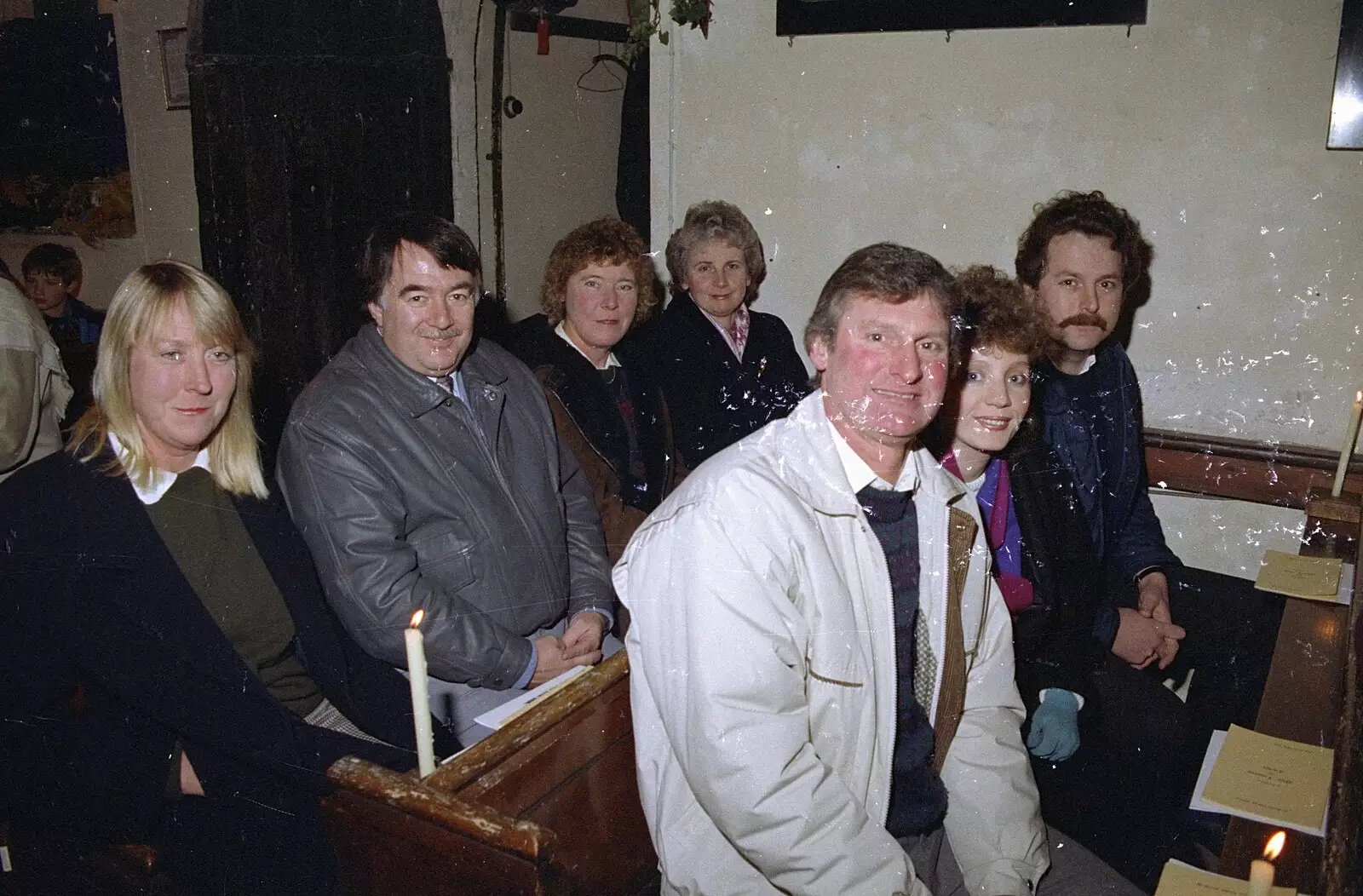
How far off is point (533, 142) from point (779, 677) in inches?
224

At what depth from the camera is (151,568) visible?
2.02 meters

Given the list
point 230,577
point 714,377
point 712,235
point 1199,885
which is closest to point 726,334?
point 714,377

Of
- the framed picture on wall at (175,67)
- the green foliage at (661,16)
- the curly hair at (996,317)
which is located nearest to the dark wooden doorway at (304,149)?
the framed picture on wall at (175,67)

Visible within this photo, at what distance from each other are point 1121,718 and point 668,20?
344 cm

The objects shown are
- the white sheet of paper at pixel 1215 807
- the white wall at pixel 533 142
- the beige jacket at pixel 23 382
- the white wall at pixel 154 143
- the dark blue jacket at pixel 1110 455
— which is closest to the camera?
the white sheet of paper at pixel 1215 807

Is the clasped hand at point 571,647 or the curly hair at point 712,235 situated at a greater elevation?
the curly hair at point 712,235

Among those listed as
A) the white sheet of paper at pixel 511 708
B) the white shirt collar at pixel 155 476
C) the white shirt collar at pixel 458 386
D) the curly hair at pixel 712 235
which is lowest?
the white sheet of paper at pixel 511 708

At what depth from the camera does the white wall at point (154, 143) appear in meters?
4.61

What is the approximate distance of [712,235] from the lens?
3.96 m

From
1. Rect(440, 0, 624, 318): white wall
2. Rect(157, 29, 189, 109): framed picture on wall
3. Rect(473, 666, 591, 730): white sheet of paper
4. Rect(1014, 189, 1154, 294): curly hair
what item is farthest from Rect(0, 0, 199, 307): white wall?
Rect(1014, 189, 1154, 294): curly hair

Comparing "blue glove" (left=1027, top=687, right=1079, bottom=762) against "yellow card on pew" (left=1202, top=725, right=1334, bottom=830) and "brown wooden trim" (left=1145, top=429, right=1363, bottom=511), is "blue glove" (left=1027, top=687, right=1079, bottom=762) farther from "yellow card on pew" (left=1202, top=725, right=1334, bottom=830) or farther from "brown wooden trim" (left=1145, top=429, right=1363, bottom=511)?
"brown wooden trim" (left=1145, top=429, right=1363, bottom=511)

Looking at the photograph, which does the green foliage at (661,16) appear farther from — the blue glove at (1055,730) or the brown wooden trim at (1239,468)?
the blue glove at (1055,730)

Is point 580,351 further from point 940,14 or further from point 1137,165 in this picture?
point 1137,165

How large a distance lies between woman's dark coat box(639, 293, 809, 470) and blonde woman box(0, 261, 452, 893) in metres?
1.74
